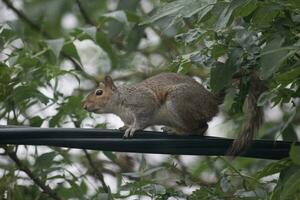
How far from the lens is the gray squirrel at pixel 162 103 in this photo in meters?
3.62

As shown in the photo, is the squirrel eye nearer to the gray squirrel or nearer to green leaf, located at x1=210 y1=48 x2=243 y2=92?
the gray squirrel

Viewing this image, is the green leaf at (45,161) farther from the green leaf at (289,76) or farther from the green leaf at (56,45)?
the green leaf at (289,76)

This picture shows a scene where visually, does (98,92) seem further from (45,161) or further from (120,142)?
(120,142)

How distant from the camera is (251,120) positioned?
3.13 metres

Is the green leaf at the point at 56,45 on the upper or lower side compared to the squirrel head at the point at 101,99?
upper

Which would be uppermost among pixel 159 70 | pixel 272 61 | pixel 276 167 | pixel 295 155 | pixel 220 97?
pixel 272 61

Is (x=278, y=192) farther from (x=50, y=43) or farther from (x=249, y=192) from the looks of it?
(x=50, y=43)

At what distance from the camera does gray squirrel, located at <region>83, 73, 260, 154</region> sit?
3625 millimetres

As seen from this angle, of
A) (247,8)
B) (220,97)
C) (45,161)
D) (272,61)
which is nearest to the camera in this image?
(272,61)

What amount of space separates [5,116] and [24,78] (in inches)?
14.8

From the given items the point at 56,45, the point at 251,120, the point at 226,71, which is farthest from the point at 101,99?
the point at 226,71

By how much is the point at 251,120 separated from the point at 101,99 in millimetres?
1205

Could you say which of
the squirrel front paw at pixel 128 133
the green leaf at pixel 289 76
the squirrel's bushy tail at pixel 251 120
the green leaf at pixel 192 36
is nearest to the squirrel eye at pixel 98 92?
the squirrel front paw at pixel 128 133

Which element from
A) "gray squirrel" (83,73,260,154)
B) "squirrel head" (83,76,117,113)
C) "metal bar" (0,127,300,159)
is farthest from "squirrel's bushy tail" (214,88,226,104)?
"metal bar" (0,127,300,159)
